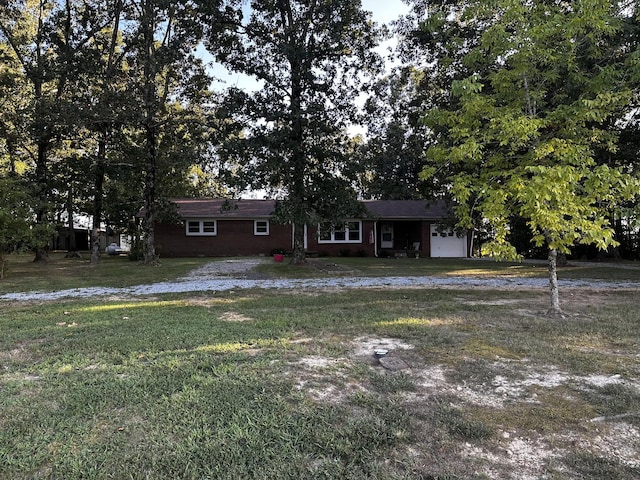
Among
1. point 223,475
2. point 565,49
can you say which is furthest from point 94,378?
point 565,49

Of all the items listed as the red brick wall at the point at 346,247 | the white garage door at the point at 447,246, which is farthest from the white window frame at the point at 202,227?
the white garage door at the point at 447,246

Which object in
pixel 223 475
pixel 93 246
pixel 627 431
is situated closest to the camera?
pixel 223 475

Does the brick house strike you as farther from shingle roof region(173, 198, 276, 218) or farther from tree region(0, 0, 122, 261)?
tree region(0, 0, 122, 261)

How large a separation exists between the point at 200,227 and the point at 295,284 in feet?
48.2

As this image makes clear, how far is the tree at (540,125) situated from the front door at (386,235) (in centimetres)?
1889

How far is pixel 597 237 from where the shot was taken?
5.84 meters

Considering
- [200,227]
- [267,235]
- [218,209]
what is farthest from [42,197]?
[267,235]

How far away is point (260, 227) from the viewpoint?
2478cm

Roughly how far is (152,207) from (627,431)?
1811cm

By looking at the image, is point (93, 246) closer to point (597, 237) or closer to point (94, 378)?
point (94, 378)

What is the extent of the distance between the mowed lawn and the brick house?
58.6 ft

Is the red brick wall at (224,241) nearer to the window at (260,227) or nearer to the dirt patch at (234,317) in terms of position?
the window at (260,227)

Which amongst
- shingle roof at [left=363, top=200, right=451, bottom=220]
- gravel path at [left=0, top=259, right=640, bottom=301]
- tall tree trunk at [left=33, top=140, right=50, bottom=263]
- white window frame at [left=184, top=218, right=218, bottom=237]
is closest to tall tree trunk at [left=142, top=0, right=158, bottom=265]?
tall tree trunk at [left=33, top=140, right=50, bottom=263]

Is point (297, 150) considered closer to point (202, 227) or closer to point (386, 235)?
point (202, 227)
